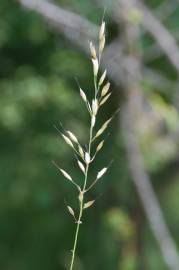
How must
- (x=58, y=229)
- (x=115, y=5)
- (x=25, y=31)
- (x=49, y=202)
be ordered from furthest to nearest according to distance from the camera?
(x=58, y=229), (x=49, y=202), (x=25, y=31), (x=115, y=5)

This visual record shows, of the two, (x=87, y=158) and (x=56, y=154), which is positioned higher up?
(x=87, y=158)

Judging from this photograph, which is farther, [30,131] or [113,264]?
[113,264]

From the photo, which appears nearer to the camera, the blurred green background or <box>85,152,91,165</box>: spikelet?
<box>85,152,91,165</box>: spikelet

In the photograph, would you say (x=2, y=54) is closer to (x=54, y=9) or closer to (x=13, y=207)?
(x=13, y=207)

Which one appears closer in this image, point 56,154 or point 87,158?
point 87,158

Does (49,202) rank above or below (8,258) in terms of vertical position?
above

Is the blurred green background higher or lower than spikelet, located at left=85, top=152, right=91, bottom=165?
lower

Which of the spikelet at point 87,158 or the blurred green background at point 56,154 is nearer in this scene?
the spikelet at point 87,158

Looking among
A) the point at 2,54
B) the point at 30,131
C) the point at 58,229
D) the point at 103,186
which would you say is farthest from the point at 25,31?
the point at 58,229
